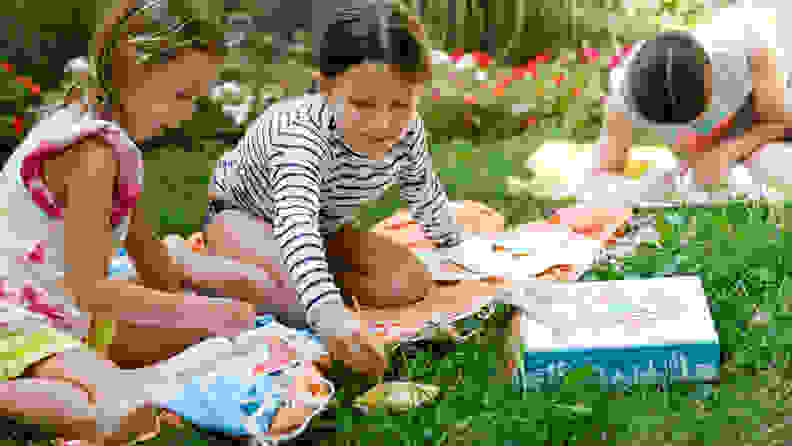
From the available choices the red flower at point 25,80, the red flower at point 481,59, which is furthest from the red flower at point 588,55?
the red flower at point 25,80

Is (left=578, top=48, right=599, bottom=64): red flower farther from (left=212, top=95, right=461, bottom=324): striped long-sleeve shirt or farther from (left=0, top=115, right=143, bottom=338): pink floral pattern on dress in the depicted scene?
(left=0, top=115, right=143, bottom=338): pink floral pattern on dress

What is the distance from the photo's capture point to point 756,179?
3.40 m

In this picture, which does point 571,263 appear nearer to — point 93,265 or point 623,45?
point 93,265

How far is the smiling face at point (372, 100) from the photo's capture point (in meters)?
2.24

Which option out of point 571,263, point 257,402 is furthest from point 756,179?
point 257,402

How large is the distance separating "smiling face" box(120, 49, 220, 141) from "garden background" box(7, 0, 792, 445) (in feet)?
2.13

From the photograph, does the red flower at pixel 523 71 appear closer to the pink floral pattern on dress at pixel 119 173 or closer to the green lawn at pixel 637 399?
the green lawn at pixel 637 399

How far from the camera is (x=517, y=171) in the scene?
13.2 feet

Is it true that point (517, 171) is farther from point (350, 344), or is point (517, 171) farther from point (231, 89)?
point (350, 344)

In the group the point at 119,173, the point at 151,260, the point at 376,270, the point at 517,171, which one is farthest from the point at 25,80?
the point at 119,173

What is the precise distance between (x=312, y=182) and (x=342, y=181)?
0.65ft

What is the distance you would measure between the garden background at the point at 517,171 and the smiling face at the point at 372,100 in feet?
1.78

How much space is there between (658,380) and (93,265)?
3.77 feet

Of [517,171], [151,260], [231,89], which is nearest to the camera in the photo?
[151,260]
